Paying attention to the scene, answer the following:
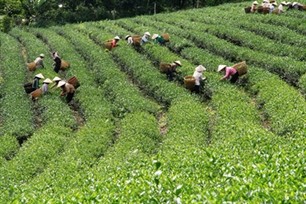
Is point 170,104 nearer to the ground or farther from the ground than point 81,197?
nearer to the ground

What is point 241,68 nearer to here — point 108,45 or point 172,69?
point 172,69

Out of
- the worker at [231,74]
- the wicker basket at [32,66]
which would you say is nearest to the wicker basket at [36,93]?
the wicker basket at [32,66]

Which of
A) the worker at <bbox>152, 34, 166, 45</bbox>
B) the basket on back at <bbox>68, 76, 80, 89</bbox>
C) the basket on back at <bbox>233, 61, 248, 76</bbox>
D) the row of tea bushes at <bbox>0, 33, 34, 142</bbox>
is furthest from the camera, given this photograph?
the worker at <bbox>152, 34, 166, 45</bbox>

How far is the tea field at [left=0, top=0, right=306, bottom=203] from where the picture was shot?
9.16m

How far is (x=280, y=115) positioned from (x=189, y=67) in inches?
277

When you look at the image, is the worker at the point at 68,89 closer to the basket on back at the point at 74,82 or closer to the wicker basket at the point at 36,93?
the basket on back at the point at 74,82

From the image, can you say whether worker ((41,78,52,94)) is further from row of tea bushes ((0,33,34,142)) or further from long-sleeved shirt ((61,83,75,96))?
row of tea bushes ((0,33,34,142))

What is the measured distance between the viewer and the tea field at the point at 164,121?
30.1 feet

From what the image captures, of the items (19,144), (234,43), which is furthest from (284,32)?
(19,144)

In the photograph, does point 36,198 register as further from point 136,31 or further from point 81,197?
point 136,31

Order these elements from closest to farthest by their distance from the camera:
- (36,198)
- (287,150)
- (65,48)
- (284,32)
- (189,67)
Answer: (36,198) → (287,150) → (189,67) → (284,32) → (65,48)

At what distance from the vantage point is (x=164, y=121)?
18.9 m

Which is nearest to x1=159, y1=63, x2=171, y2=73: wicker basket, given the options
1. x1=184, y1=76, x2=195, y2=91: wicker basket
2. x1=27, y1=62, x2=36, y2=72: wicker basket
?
x1=184, y1=76, x2=195, y2=91: wicker basket

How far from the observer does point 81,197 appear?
9055 millimetres
